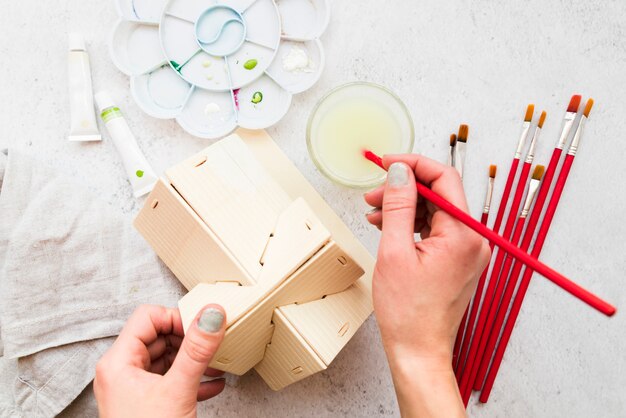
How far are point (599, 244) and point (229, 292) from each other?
58 cm

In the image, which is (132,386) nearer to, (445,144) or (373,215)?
(373,215)

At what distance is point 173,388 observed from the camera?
61 cm

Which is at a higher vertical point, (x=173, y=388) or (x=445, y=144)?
(x=445, y=144)

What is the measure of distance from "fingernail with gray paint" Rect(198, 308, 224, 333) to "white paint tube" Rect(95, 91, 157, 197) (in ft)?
0.99

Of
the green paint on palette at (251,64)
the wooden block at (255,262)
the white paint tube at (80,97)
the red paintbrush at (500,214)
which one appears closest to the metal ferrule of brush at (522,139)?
the red paintbrush at (500,214)

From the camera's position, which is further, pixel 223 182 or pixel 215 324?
pixel 223 182

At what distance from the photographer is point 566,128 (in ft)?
2.74

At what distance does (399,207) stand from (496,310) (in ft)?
0.98

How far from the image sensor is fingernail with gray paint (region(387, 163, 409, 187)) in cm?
65

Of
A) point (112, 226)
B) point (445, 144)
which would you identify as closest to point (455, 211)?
point (445, 144)

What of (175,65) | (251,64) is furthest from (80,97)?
(251,64)

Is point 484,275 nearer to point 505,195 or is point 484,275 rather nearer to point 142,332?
point 505,195

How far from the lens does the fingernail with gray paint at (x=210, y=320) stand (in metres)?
0.61

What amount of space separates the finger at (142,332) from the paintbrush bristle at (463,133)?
483 mm
